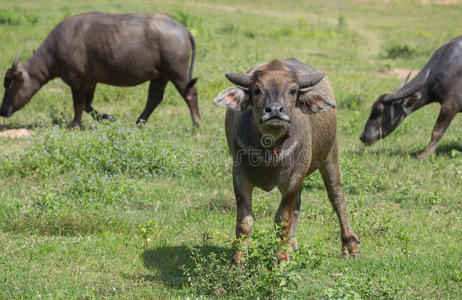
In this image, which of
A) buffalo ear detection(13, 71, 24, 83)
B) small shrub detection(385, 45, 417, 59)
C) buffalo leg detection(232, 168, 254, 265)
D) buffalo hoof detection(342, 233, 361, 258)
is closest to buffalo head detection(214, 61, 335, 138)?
buffalo leg detection(232, 168, 254, 265)

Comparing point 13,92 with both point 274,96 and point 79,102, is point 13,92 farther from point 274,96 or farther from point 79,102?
point 274,96

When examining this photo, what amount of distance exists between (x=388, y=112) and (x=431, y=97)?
2.15 ft

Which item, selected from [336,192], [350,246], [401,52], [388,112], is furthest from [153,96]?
[401,52]

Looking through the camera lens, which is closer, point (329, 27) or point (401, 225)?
point (401, 225)

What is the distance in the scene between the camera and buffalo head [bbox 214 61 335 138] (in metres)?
3.92

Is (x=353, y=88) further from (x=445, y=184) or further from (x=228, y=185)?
(x=228, y=185)

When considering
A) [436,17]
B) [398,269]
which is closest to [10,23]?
[398,269]

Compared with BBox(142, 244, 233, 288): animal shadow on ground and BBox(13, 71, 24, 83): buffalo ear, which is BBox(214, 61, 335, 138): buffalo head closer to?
BBox(142, 244, 233, 288): animal shadow on ground

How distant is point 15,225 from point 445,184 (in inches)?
191

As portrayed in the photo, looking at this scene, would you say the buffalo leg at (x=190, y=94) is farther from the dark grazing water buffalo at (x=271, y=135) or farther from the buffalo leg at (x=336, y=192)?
the dark grazing water buffalo at (x=271, y=135)

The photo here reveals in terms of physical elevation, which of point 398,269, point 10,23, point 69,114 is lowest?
point 10,23

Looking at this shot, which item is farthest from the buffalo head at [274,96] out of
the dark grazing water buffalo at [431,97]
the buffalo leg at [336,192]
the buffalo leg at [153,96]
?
the buffalo leg at [153,96]

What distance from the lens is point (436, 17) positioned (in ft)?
87.1

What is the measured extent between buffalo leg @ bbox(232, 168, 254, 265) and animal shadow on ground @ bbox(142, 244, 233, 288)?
178 millimetres
